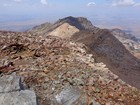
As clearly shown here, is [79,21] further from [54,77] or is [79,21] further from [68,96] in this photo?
[68,96]

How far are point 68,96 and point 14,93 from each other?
2172mm

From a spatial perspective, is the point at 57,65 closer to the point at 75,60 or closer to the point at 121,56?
the point at 75,60

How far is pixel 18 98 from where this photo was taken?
1181cm

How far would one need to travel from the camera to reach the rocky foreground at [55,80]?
12707mm

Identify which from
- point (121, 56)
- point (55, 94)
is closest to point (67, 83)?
point (55, 94)

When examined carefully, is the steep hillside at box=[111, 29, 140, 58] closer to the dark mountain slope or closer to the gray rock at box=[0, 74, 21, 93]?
the dark mountain slope

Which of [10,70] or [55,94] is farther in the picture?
[10,70]

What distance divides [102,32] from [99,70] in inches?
915

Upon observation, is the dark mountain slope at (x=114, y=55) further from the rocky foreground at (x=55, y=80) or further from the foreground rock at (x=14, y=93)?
the foreground rock at (x=14, y=93)

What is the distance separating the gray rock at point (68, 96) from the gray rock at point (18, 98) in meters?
1.43

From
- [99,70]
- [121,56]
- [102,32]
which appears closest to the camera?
[99,70]

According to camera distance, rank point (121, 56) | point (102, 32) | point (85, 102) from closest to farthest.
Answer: point (85, 102), point (121, 56), point (102, 32)

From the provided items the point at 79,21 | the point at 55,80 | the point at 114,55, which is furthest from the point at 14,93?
the point at 79,21

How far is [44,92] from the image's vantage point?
13.5m
